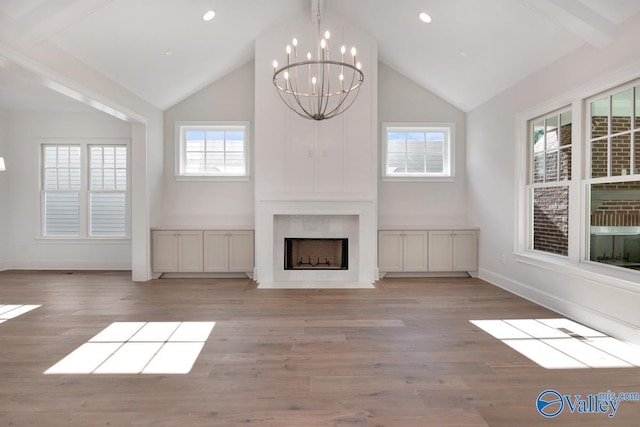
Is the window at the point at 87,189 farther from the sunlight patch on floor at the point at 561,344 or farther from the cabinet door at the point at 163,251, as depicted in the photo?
the sunlight patch on floor at the point at 561,344

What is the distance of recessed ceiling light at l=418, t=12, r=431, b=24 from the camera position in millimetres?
4402

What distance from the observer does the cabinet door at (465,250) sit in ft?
19.0

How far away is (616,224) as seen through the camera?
3.41 m

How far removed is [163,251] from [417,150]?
4.64 m

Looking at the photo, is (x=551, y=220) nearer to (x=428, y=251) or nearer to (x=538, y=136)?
(x=538, y=136)

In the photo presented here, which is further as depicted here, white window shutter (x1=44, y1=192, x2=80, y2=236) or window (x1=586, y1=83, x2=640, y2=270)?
white window shutter (x1=44, y1=192, x2=80, y2=236)

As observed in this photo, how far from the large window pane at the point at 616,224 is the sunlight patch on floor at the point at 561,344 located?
2.44 ft

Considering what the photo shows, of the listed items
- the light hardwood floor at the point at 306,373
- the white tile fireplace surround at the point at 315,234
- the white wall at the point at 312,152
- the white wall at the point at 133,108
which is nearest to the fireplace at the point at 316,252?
the white tile fireplace surround at the point at 315,234

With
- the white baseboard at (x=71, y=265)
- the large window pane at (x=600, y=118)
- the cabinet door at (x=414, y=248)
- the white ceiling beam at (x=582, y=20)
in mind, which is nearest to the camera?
the white ceiling beam at (x=582, y=20)

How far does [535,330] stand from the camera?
3.29 m

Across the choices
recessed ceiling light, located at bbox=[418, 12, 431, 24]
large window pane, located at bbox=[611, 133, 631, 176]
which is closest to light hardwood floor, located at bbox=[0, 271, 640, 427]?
large window pane, located at bbox=[611, 133, 631, 176]

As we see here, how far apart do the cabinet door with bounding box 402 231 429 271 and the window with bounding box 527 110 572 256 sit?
5.09 ft

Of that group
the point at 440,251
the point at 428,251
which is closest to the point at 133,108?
the point at 428,251

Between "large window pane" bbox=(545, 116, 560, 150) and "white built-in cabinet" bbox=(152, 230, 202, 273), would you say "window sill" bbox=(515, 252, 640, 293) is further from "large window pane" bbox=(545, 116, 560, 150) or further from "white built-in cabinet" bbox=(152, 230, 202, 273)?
"white built-in cabinet" bbox=(152, 230, 202, 273)
